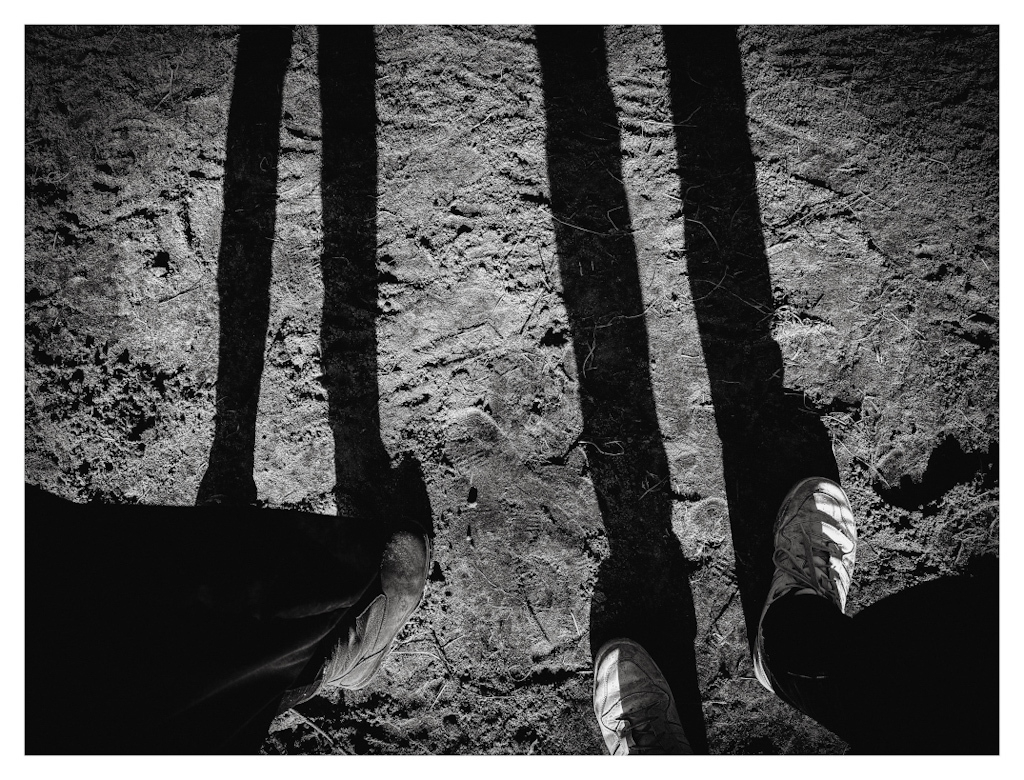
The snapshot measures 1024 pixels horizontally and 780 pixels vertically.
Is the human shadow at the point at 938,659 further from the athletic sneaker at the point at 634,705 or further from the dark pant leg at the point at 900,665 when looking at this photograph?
the athletic sneaker at the point at 634,705

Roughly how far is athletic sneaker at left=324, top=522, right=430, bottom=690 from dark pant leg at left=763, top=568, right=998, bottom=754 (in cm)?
132

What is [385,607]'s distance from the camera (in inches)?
74.0

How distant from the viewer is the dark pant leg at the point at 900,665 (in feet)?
5.53

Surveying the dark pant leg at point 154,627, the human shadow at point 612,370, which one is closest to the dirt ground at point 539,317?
the human shadow at point 612,370

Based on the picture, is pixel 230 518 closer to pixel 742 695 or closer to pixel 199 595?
pixel 199 595

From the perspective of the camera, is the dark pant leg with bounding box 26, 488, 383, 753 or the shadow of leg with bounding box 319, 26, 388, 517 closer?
the dark pant leg with bounding box 26, 488, 383, 753

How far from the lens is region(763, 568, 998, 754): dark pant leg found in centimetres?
169

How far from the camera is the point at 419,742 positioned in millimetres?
2045

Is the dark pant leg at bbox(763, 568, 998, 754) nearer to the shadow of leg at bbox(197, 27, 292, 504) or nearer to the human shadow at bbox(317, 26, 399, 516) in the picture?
the human shadow at bbox(317, 26, 399, 516)

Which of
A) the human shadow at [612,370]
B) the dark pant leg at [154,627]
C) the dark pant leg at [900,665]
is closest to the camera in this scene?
the dark pant leg at [154,627]

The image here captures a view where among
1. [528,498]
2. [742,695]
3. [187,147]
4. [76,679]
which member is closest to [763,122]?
[528,498]

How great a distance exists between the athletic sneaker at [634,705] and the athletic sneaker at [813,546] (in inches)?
15.1

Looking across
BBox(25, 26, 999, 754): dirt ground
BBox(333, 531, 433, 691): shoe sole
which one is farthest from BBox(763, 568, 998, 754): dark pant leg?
BBox(333, 531, 433, 691): shoe sole

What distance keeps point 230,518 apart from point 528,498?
1.08 m
